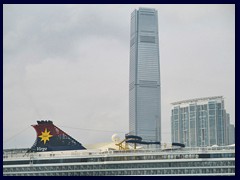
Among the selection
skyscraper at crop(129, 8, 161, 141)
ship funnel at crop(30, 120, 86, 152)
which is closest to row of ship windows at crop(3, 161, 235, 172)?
ship funnel at crop(30, 120, 86, 152)

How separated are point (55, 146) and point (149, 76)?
284ft

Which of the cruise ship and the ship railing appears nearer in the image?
the cruise ship

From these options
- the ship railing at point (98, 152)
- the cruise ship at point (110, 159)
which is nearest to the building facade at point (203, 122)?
the cruise ship at point (110, 159)

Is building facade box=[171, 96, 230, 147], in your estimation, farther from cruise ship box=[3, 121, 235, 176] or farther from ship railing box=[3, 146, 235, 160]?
ship railing box=[3, 146, 235, 160]

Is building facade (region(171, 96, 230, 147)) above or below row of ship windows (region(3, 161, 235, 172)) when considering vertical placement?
above

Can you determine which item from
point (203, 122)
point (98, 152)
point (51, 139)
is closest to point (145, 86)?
point (203, 122)

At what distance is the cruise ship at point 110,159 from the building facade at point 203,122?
6848cm

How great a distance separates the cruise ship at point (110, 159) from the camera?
92.8 ft

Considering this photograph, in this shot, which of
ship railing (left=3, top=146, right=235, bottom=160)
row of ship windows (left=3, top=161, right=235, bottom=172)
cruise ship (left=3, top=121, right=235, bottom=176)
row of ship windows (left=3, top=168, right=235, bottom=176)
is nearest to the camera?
row of ship windows (left=3, top=168, right=235, bottom=176)

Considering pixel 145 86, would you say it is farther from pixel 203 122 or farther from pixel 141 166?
pixel 141 166

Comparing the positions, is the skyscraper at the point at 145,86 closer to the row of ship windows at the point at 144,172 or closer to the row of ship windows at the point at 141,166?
the row of ship windows at the point at 141,166

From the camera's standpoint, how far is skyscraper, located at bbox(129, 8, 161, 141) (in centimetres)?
11525

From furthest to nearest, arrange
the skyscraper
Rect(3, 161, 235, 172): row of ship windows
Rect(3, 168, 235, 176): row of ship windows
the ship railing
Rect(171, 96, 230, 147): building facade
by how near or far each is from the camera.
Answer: the skyscraper
Rect(171, 96, 230, 147): building facade
the ship railing
Rect(3, 161, 235, 172): row of ship windows
Rect(3, 168, 235, 176): row of ship windows

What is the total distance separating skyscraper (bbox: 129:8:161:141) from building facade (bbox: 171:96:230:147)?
25.2 feet
